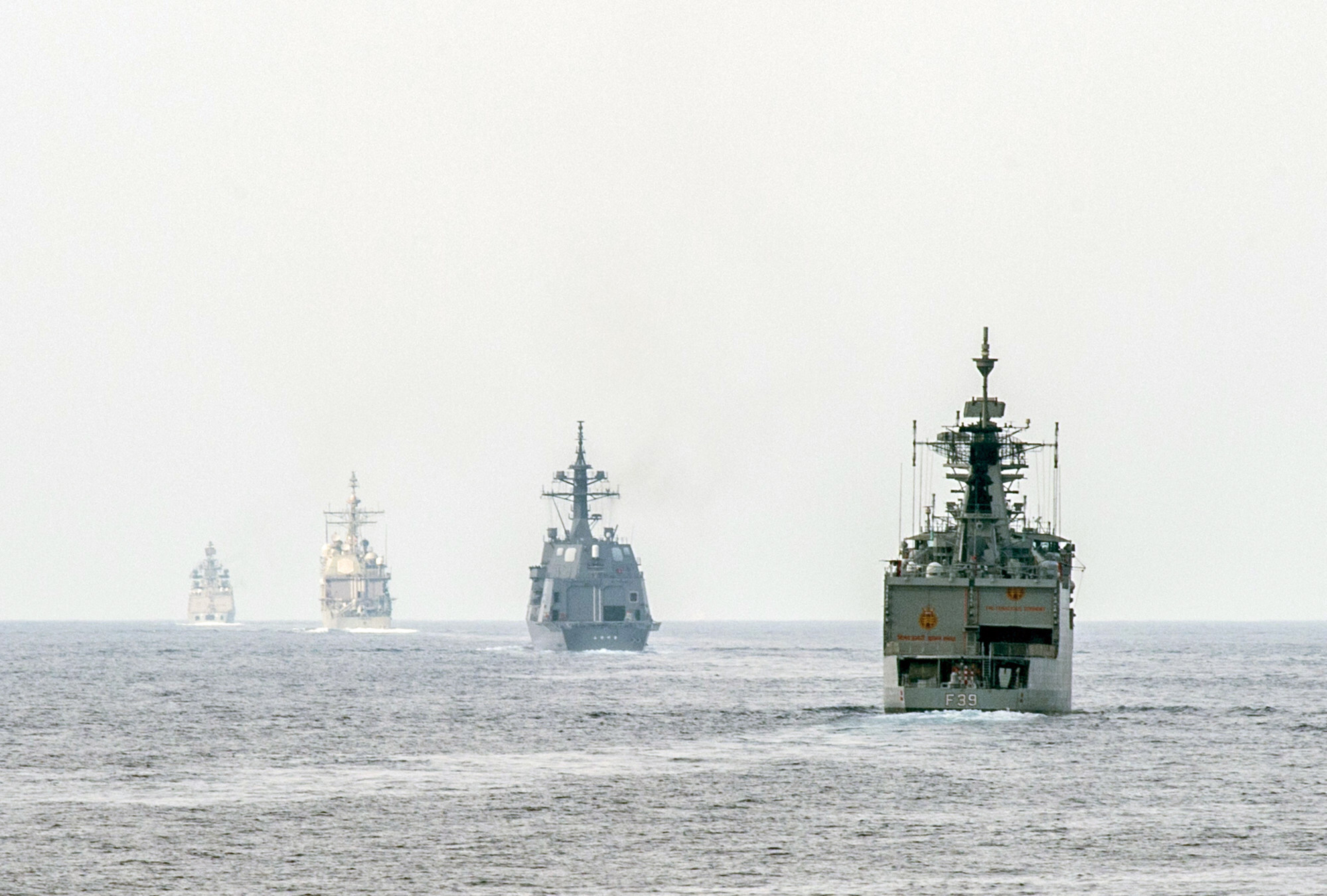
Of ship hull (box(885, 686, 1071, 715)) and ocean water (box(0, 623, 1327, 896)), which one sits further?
ship hull (box(885, 686, 1071, 715))

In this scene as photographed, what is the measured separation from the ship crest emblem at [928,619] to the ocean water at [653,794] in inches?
140

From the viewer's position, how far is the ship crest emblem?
61.0 metres

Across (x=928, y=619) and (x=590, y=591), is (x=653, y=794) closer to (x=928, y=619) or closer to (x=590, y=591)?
(x=928, y=619)

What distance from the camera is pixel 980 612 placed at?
6062 centimetres

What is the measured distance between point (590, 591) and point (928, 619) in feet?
232

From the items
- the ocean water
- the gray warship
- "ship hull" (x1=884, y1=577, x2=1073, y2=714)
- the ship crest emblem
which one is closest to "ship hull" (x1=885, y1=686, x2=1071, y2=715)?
Answer: "ship hull" (x1=884, y1=577, x2=1073, y2=714)

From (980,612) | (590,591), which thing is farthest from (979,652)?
(590,591)

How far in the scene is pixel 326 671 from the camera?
4641 inches

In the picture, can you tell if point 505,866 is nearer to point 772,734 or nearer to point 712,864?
point 712,864

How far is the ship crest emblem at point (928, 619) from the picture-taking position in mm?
60969

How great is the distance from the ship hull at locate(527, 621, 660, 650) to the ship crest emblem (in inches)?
2767

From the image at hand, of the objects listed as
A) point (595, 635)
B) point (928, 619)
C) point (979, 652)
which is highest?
point (928, 619)

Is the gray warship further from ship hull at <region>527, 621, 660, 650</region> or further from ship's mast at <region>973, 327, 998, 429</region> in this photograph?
ship's mast at <region>973, 327, 998, 429</region>

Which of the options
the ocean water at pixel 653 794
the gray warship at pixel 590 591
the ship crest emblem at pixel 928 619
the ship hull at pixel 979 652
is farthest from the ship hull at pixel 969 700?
the gray warship at pixel 590 591
